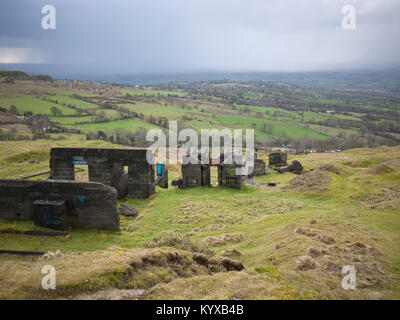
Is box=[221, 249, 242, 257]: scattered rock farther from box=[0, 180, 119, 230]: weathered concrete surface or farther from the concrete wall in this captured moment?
the concrete wall

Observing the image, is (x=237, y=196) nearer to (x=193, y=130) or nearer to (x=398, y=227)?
(x=398, y=227)

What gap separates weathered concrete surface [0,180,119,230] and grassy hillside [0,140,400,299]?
639 millimetres

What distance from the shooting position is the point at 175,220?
19609 millimetres

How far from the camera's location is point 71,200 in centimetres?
1708

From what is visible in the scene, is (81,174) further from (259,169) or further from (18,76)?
(18,76)

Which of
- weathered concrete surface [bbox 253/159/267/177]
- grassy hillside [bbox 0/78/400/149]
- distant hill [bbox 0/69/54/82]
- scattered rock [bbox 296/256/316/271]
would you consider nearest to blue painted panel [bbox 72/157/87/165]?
scattered rock [bbox 296/256/316/271]

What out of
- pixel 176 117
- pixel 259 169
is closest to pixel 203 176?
pixel 259 169

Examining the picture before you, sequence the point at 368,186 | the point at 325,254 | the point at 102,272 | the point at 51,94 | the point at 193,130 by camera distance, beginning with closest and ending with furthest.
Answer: the point at 102,272 < the point at 325,254 < the point at 368,186 < the point at 193,130 < the point at 51,94

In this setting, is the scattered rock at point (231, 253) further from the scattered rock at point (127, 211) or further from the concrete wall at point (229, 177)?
the concrete wall at point (229, 177)

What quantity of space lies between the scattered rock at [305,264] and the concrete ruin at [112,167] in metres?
15.3

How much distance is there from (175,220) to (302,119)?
9826 cm

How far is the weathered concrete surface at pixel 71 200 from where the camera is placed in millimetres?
16953
